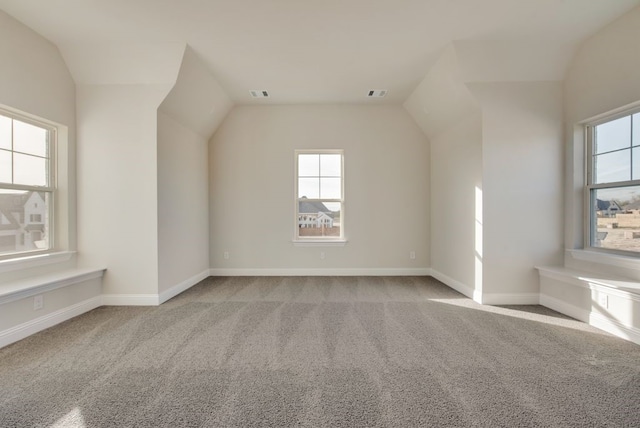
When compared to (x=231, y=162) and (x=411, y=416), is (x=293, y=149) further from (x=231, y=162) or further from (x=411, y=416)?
(x=411, y=416)

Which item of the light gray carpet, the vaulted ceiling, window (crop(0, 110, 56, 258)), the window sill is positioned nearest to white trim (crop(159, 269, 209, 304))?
the light gray carpet

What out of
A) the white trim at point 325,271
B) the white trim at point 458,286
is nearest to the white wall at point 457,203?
the white trim at point 458,286

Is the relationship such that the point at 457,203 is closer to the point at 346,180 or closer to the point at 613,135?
the point at 613,135

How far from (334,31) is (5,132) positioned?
130 inches

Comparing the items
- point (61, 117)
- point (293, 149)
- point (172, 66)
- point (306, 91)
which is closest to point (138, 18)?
point (172, 66)

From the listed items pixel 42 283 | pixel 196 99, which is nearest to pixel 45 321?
pixel 42 283

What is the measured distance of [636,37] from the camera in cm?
257

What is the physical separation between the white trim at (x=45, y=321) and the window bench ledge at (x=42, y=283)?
255 millimetres

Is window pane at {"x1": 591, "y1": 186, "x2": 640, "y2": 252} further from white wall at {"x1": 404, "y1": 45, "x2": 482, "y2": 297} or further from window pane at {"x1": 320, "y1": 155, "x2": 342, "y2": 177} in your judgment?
window pane at {"x1": 320, "y1": 155, "x2": 342, "y2": 177}

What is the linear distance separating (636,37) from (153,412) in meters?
4.83

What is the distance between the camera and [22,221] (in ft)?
9.17

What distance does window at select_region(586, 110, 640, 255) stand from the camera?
2717mm

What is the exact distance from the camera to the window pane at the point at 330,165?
490 centimetres

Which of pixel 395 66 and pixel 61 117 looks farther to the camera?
pixel 395 66
